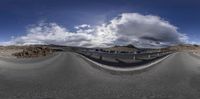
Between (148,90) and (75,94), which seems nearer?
(75,94)

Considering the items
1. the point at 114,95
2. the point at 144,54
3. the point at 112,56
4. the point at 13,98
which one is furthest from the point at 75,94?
the point at 144,54

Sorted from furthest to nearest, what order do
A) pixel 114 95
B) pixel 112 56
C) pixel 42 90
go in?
pixel 112 56
pixel 42 90
pixel 114 95

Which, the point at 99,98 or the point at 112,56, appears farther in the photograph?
the point at 112,56

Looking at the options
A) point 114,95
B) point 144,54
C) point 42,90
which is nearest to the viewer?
point 114,95

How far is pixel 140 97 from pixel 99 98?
39.2 inches

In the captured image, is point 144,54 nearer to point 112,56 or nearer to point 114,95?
point 112,56

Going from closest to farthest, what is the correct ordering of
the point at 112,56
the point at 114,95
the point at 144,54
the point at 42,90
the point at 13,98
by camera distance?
the point at 13,98 → the point at 114,95 → the point at 42,90 → the point at 112,56 → the point at 144,54

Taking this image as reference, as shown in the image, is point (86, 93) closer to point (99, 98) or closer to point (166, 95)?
point (99, 98)

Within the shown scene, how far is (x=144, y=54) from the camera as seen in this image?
117 feet

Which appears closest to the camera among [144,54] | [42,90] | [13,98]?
[13,98]

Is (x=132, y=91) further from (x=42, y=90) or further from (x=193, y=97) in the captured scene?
(x=42, y=90)

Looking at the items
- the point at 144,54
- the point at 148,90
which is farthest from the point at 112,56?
the point at 148,90

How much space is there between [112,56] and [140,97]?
22.7 m

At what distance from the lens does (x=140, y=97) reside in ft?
24.6
